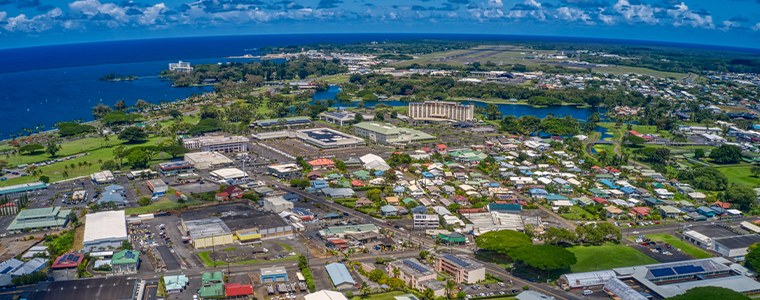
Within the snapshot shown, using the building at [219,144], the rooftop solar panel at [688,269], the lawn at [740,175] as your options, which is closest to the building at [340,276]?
the rooftop solar panel at [688,269]

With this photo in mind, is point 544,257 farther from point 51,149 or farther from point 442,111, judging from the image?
point 442,111

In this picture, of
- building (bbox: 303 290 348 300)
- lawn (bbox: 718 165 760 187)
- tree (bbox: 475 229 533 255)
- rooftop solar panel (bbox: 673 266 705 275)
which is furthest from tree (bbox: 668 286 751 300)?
Answer: lawn (bbox: 718 165 760 187)

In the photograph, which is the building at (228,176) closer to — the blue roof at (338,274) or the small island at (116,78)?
the blue roof at (338,274)

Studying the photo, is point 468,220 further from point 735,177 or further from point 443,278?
point 735,177

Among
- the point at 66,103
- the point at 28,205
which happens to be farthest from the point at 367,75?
the point at 28,205

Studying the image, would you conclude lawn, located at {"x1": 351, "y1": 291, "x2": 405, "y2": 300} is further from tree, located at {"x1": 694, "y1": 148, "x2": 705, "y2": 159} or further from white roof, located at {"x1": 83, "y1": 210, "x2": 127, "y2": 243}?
tree, located at {"x1": 694, "y1": 148, "x2": 705, "y2": 159}
